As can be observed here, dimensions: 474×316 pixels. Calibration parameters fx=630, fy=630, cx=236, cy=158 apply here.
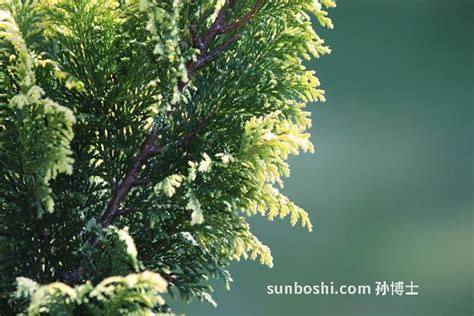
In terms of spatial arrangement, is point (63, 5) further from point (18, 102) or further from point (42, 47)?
point (18, 102)

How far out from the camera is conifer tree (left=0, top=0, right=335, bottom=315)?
1.56 m

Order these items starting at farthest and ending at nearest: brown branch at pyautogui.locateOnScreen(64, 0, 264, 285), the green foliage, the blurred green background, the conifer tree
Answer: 1. the blurred green background
2. brown branch at pyautogui.locateOnScreen(64, 0, 264, 285)
3. the conifer tree
4. the green foliage

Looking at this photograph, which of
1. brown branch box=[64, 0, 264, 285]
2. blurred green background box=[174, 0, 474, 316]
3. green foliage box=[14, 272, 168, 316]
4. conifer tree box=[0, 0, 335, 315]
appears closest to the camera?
green foliage box=[14, 272, 168, 316]

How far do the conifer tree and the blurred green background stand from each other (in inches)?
130

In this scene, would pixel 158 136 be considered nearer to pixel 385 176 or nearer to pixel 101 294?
pixel 101 294

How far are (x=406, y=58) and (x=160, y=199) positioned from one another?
4.27 m

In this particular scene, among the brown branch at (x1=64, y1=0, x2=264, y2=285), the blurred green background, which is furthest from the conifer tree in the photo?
the blurred green background

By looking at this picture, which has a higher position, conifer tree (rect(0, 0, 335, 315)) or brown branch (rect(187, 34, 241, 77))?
brown branch (rect(187, 34, 241, 77))

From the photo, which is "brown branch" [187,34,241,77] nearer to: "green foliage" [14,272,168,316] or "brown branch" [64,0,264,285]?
"brown branch" [64,0,264,285]

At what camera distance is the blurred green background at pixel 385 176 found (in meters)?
5.00

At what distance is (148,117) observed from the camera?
173cm

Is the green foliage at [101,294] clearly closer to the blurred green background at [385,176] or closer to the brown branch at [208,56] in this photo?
the brown branch at [208,56]

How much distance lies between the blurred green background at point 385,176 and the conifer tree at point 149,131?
3.31m

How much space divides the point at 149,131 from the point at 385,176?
384 cm
